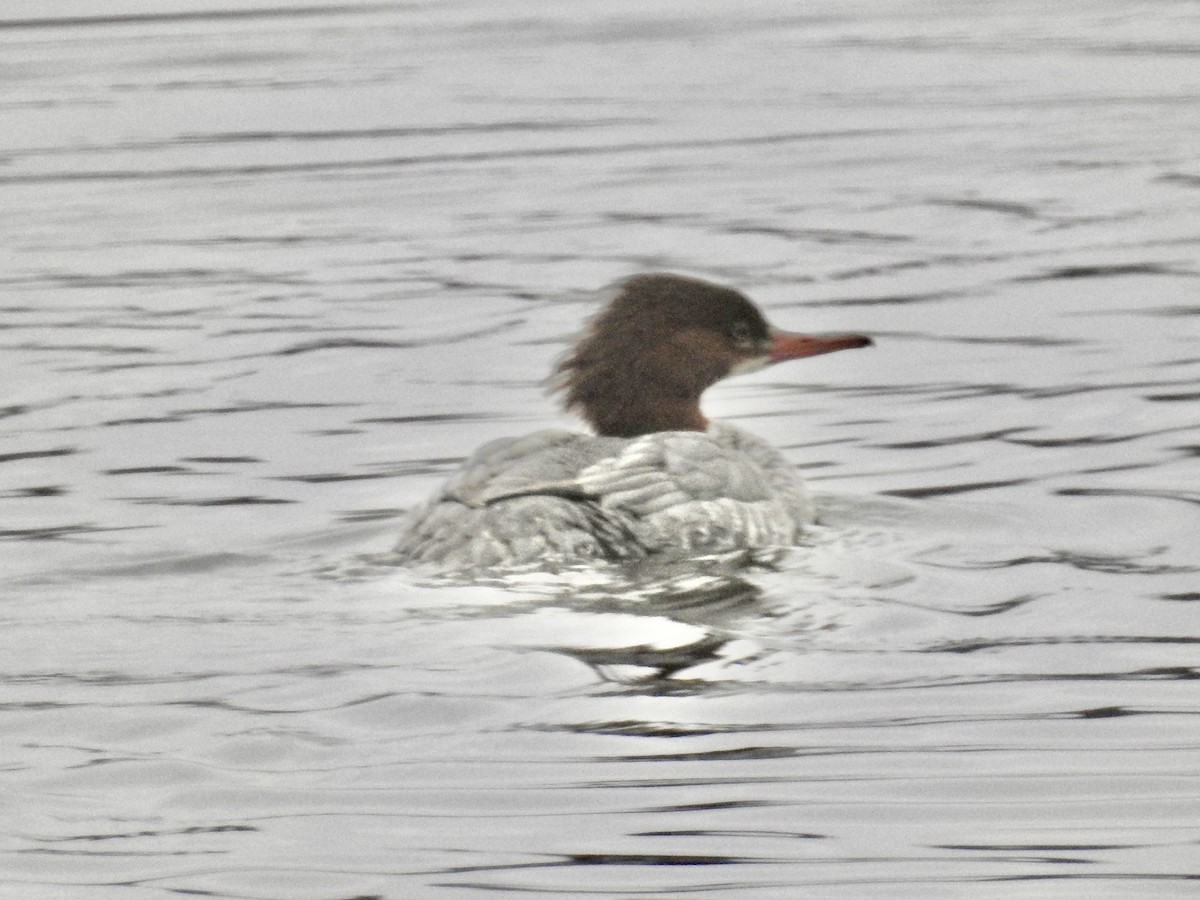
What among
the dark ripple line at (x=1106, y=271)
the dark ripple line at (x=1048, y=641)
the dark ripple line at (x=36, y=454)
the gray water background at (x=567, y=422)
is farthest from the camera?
the dark ripple line at (x=1106, y=271)

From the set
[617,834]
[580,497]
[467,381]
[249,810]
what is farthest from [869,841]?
[467,381]

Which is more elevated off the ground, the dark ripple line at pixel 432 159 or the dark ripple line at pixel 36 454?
the dark ripple line at pixel 432 159

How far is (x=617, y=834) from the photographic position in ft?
15.4

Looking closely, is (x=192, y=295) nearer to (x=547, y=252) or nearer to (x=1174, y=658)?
(x=547, y=252)

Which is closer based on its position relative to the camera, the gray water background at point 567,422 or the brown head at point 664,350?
the gray water background at point 567,422

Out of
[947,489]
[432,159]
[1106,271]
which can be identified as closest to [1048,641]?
[947,489]

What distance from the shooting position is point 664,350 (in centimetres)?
776

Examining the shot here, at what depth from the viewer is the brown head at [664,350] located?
7.68 meters

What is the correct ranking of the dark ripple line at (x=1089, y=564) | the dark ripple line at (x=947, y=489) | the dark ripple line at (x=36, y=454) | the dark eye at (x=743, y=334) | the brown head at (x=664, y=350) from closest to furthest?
1. the dark ripple line at (x=1089, y=564)
2. the brown head at (x=664, y=350)
3. the dark ripple line at (x=947, y=489)
4. the dark eye at (x=743, y=334)
5. the dark ripple line at (x=36, y=454)

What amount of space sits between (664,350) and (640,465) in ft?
2.72

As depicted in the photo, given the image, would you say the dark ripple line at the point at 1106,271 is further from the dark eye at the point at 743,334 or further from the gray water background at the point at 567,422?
the dark eye at the point at 743,334

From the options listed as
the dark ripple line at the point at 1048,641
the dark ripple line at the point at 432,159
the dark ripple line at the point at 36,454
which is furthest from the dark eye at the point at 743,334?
the dark ripple line at the point at 432,159

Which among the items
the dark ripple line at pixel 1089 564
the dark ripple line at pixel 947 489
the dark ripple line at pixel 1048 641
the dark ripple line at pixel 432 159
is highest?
the dark ripple line at pixel 432 159

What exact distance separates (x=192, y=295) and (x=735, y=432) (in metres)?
4.50
